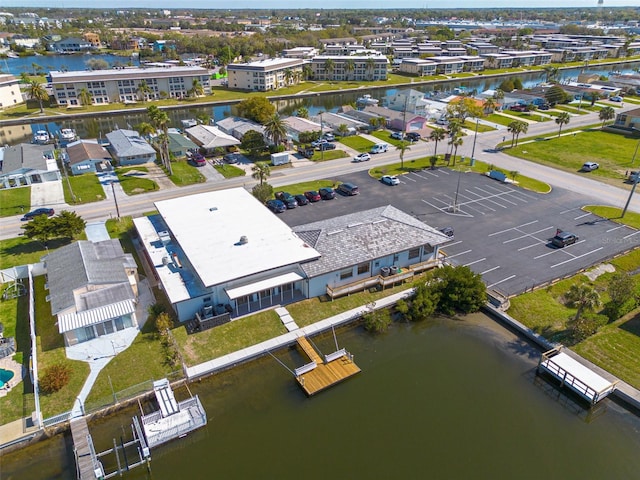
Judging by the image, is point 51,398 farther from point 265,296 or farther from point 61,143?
point 61,143

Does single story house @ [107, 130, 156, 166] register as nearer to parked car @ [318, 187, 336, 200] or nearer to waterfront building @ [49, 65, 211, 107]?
parked car @ [318, 187, 336, 200]

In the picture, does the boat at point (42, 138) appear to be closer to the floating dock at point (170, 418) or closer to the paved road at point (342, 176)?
the paved road at point (342, 176)

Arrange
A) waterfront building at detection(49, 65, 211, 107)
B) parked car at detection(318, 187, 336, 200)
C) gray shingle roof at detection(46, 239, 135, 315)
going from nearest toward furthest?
gray shingle roof at detection(46, 239, 135, 315)
parked car at detection(318, 187, 336, 200)
waterfront building at detection(49, 65, 211, 107)

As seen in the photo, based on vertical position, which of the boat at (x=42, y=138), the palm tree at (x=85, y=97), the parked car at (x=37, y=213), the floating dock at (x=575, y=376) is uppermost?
the palm tree at (x=85, y=97)

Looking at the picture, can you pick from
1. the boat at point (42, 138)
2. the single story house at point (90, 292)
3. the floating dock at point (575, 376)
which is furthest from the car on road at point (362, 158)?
the boat at point (42, 138)

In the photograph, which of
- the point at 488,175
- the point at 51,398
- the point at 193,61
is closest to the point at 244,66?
the point at 193,61

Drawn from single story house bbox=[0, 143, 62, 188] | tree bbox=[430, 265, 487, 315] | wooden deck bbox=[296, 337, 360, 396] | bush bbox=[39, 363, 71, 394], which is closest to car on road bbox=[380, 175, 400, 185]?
tree bbox=[430, 265, 487, 315]

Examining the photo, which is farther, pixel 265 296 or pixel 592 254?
pixel 592 254
